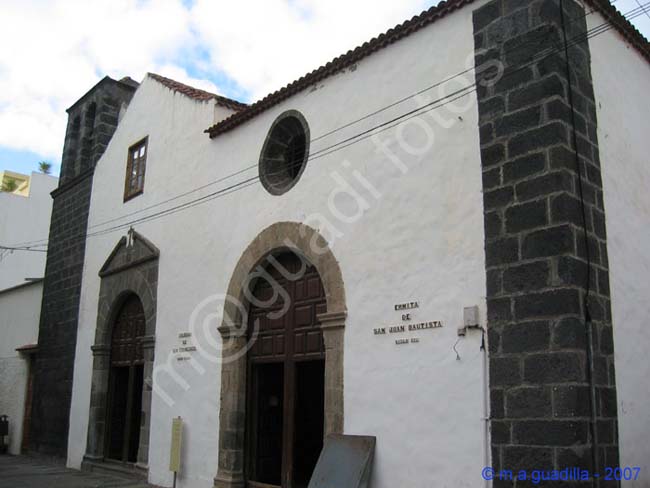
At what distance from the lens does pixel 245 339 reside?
28.1ft

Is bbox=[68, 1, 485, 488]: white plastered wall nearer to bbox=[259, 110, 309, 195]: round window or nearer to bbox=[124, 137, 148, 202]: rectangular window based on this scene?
bbox=[259, 110, 309, 195]: round window

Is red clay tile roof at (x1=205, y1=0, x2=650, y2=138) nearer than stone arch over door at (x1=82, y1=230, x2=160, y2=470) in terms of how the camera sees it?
Yes

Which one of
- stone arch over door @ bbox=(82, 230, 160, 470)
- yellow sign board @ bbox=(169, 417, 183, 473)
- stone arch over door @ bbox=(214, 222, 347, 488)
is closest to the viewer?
stone arch over door @ bbox=(214, 222, 347, 488)

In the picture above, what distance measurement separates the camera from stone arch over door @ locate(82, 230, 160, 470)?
10.3 meters

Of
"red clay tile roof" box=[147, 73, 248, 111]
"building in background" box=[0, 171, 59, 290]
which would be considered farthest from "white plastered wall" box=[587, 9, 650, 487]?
"building in background" box=[0, 171, 59, 290]

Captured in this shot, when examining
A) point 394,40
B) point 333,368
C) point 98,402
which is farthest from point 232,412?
point 394,40

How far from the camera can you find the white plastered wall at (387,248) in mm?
5906

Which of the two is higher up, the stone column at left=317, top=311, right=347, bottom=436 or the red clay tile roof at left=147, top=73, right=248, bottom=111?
the red clay tile roof at left=147, top=73, right=248, bottom=111

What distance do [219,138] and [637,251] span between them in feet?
18.9

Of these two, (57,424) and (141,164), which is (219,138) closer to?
(141,164)

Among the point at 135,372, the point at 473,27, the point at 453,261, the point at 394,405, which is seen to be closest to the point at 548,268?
the point at 453,261

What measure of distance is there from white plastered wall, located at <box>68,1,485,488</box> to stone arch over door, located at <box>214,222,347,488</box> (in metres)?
0.13

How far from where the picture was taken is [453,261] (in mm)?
6047

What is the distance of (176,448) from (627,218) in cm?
621
